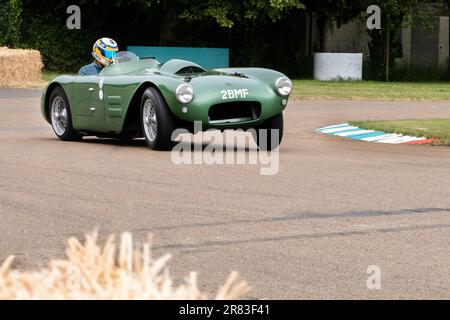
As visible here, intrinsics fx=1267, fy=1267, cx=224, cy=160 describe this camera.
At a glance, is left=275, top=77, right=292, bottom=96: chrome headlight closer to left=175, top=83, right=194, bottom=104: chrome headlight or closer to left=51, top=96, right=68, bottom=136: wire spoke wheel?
left=175, top=83, right=194, bottom=104: chrome headlight

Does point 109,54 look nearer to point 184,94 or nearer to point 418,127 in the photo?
point 184,94

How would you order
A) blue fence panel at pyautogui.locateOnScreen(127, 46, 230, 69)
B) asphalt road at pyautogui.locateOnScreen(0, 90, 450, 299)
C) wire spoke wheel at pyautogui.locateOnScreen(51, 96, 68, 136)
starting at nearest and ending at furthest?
asphalt road at pyautogui.locateOnScreen(0, 90, 450, 299) → wire spoke wheel at pyautogui.locateOnScreen(51, 96, 68, 136) → blue fence panel at pyautogui.locateOnScreen(127, 46, 230, 69)

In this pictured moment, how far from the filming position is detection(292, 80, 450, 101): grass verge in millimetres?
29527

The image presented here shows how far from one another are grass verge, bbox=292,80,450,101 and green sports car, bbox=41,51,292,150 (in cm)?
1415

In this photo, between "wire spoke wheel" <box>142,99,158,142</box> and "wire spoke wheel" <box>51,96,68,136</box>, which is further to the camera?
"wire spoke wheel" <box>51,96,68,136</box>

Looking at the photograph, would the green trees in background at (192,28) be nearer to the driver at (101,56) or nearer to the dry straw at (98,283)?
the driver at (101,56)

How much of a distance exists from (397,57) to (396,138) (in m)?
30.3

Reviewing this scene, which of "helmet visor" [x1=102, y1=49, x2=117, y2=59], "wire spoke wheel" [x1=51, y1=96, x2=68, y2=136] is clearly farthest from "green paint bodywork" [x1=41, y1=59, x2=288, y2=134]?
"helmet visor" [x1=102, y1=49, x2=117, y2=59]

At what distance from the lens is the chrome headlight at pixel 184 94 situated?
43.8ft

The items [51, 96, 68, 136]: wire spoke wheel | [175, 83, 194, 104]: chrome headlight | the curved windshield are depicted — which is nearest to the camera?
[175, 83, 194, 104]: chrome headlight

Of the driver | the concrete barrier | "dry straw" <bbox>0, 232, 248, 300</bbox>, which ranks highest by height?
"dry straw" <bbox>0, 232, 248, 300</bbox>

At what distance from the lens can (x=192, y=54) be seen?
42375 mm
